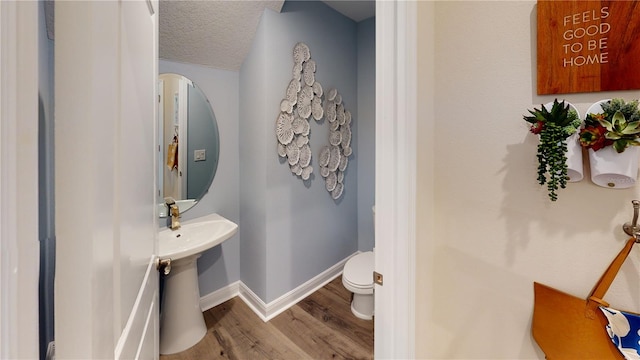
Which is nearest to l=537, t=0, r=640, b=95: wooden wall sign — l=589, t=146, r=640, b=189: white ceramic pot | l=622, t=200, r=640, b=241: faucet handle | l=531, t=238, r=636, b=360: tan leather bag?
l=589, t=146, r=640, b=189: white ceramic pot

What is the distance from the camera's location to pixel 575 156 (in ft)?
2.17

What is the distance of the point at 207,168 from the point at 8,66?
72.9 inches

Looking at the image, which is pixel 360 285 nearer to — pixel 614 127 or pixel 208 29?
pixel 614 127

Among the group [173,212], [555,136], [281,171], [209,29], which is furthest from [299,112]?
[555,136]

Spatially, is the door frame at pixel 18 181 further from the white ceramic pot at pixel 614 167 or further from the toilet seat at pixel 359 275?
the toilet seat at pixel 359 275

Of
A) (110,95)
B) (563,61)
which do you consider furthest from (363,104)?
(110,95)

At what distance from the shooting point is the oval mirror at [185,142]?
1.83 m

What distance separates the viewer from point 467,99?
0.83 metres

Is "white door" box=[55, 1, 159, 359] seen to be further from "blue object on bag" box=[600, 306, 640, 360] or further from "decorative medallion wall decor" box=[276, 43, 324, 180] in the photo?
"decorative medallion wall decor" box=[276, 43, 324, 180]

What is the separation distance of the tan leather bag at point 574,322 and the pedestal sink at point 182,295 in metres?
1.58

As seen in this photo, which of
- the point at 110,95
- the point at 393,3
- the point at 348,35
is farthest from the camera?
the point at 348,35

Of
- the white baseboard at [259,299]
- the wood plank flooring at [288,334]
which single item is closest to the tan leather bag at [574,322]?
the wood plank flooring at [288,334]

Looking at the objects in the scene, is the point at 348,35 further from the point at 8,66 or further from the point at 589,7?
the point at 8,66

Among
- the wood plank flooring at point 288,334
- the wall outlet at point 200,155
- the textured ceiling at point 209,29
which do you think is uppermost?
the textured ceiling at point 209,29
